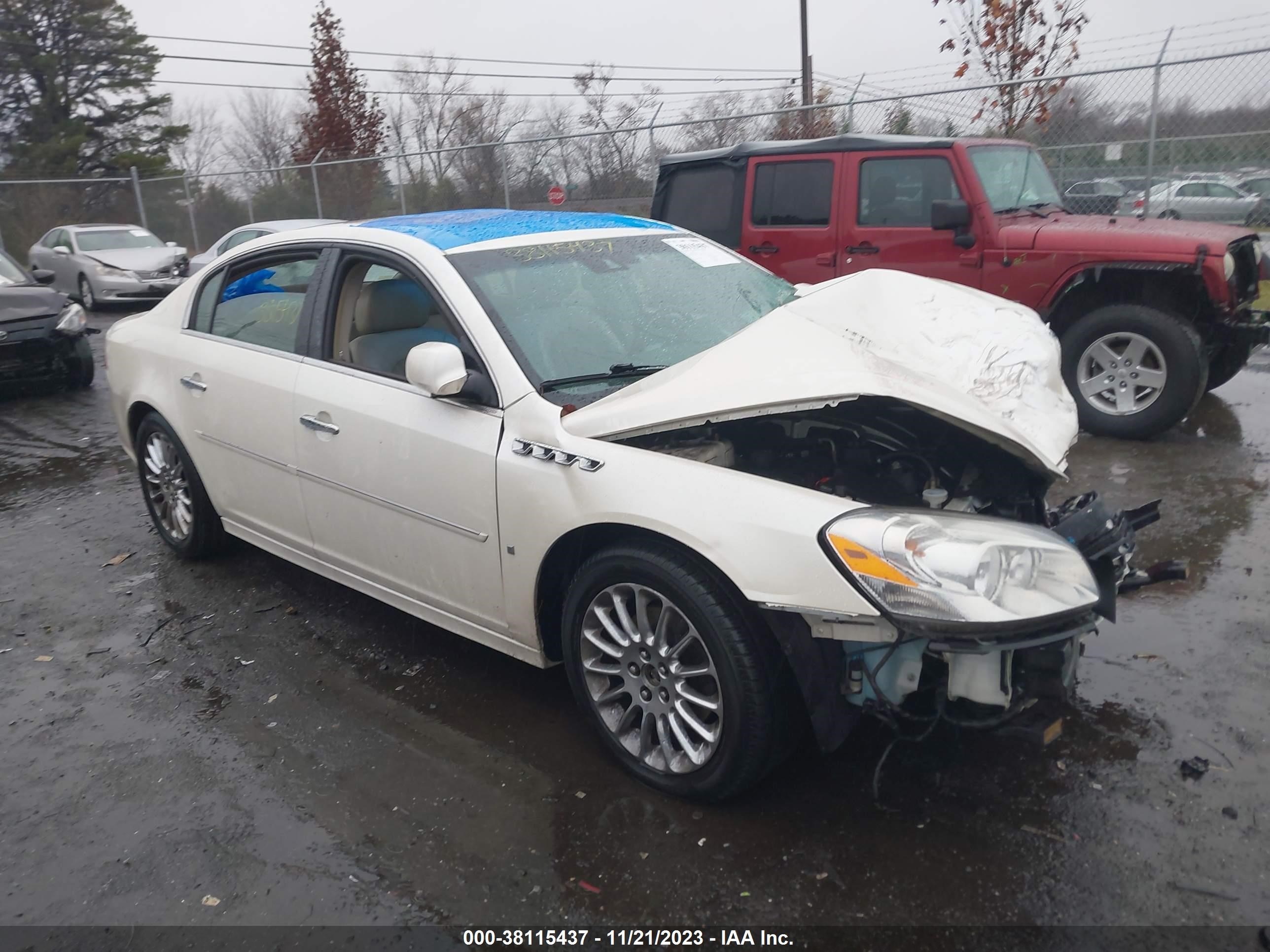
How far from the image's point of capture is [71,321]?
956 centimetres

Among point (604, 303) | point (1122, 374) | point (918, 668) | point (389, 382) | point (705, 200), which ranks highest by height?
point (705, 200)

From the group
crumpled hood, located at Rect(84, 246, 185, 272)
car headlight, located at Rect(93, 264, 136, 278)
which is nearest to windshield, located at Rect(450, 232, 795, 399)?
car headlight, located at Rect(93, 264, 136, 278)

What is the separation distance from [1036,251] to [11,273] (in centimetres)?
980

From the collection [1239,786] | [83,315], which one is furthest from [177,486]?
[83,315]

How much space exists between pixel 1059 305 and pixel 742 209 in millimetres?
2572

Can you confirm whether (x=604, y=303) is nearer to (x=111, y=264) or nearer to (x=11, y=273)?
(x=11, y=273)

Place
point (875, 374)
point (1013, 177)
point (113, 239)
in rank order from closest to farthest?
point (875, 374), point (1013, 177), point (113, 239)

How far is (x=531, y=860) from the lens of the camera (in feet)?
8.92

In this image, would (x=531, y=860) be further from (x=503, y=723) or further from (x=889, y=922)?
(x=889, y=922)

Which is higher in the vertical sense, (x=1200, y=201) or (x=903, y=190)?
(x=903, y=190)

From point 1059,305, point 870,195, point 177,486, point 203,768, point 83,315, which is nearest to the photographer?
point 203,768

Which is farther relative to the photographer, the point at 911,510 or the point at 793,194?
the point at 793,194

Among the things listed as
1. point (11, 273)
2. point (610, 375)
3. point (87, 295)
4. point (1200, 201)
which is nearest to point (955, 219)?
point (610, 375)

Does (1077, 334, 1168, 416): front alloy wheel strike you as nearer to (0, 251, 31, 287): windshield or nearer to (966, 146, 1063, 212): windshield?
(966, 146, 1063, 212): windshield
